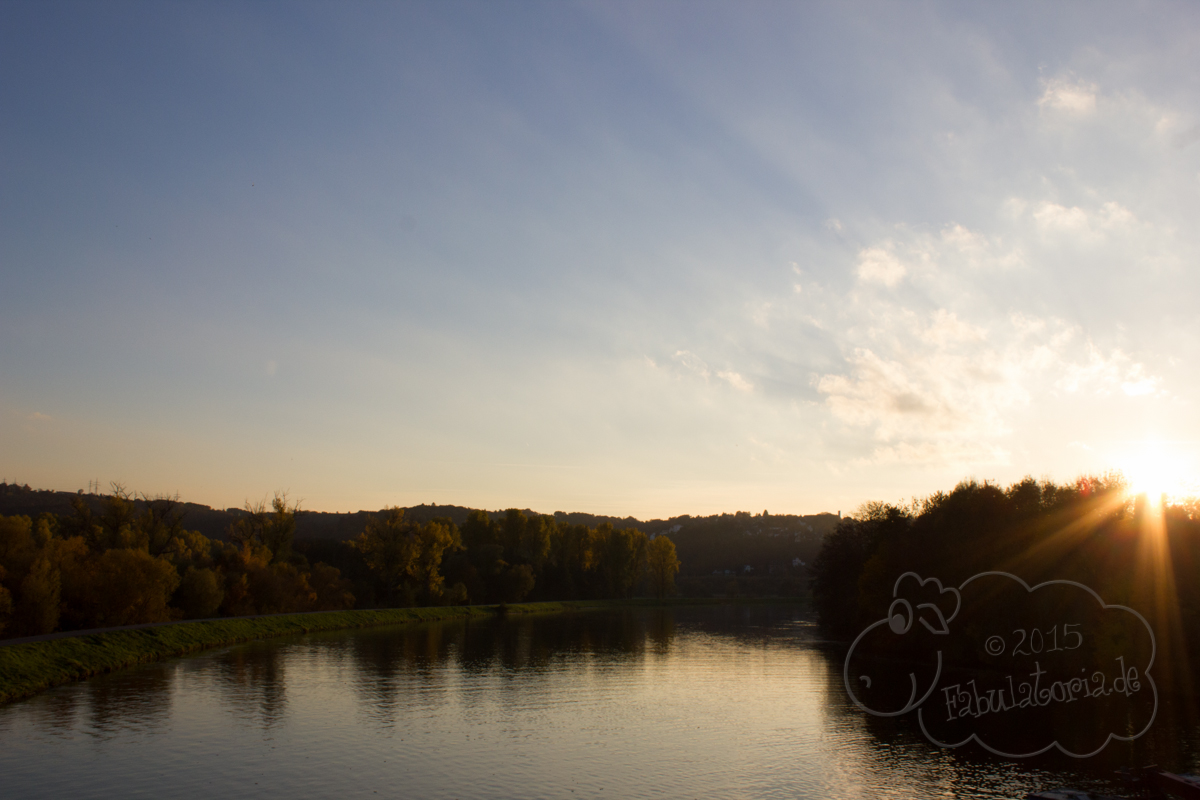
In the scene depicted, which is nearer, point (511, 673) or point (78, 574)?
point (511, 673)

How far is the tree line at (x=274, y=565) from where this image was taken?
59.3 m

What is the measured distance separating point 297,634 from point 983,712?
62.7 meters

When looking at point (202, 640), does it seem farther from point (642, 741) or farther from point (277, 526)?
point (642, 741)

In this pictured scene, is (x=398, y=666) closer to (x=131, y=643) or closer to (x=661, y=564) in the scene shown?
(x=131, y=643)

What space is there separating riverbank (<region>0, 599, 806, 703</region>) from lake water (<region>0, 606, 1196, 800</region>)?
214cm

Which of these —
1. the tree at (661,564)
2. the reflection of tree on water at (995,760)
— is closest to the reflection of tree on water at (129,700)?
the reflection of tree on water at (995,760)

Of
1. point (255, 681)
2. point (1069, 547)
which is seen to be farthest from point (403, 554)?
point (1069, 547)

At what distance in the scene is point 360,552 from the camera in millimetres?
117438

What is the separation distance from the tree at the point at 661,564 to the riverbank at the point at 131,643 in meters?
78.2

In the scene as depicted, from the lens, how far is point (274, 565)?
304ft

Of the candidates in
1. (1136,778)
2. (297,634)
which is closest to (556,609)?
(297,634)

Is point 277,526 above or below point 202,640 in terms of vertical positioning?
above

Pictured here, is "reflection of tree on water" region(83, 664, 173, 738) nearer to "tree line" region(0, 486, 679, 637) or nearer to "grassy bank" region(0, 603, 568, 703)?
"grassy bank" region(0, 603, 568, 703)

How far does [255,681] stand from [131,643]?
53.2ft
